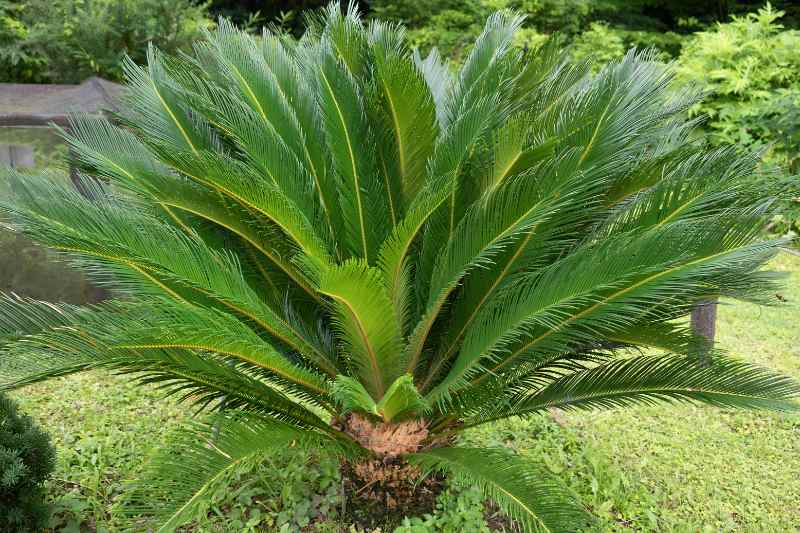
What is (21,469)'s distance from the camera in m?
2.28

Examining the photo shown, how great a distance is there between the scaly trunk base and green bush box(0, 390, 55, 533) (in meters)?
1.14

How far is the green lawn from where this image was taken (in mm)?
2791

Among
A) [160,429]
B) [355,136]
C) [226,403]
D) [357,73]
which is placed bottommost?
[160,429]

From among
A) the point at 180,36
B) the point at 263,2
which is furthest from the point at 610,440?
the point at 263,2

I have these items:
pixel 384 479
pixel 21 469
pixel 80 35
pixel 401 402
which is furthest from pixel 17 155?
pixel 401 402

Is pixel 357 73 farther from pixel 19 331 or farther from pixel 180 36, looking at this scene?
pixel 180 36

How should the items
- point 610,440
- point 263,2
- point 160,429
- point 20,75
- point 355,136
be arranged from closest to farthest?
point 355,136, point 160,429, point 610,440, point 20,75, point 263,2

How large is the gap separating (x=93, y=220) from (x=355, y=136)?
97 centimetres

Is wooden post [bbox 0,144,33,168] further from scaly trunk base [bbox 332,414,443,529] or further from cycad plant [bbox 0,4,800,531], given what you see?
scaly trunk base [bbox 332,414,443,529]

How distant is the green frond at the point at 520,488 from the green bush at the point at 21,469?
1444mm

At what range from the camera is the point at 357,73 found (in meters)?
2.66

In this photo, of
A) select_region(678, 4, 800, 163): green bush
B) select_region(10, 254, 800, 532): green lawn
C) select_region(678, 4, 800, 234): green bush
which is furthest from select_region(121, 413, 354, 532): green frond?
select_region(678, 4, 800, 163): green bush

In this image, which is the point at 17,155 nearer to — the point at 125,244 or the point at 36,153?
the point at 36,153

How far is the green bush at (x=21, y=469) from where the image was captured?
2.27 m
